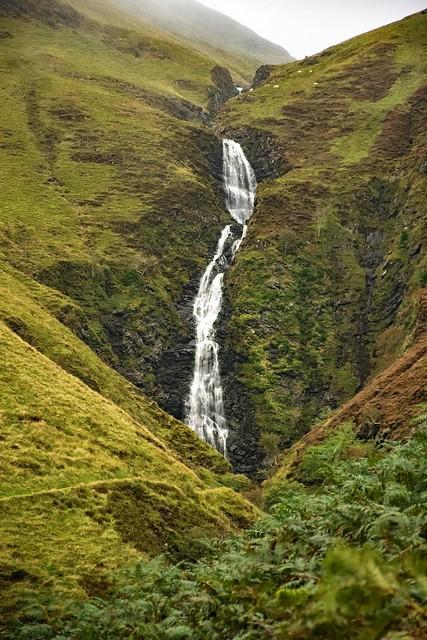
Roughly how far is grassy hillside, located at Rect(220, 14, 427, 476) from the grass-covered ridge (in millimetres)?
41159

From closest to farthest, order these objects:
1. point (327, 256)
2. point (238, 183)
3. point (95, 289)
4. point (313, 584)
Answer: point (313, 584) → point (95, 289) → point (327, 256) → point (238, 183)

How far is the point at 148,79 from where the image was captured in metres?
142

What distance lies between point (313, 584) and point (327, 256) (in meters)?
69.3

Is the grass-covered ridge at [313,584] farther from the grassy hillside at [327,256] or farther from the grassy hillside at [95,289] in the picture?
the grassy hillside at [327,256]

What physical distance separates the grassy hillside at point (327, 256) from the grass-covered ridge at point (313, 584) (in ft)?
135

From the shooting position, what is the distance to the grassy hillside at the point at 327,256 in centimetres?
6300

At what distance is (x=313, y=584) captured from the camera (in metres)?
8.23

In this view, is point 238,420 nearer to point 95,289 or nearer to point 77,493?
point 95,289

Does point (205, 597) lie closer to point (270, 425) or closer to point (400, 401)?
point (400, 401)

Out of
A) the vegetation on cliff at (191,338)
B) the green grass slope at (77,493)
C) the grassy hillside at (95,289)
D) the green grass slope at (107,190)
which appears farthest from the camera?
the green grass slope at (107,190)

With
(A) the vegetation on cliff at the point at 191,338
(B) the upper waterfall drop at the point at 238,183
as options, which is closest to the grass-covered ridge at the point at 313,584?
(A) the vegetation on cliff at the point at 191,338

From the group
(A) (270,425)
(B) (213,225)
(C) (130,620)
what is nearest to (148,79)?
(B) (213,225)

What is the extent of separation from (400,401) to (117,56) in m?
137

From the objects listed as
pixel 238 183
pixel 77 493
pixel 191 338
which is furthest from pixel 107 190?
pixel 77 493
